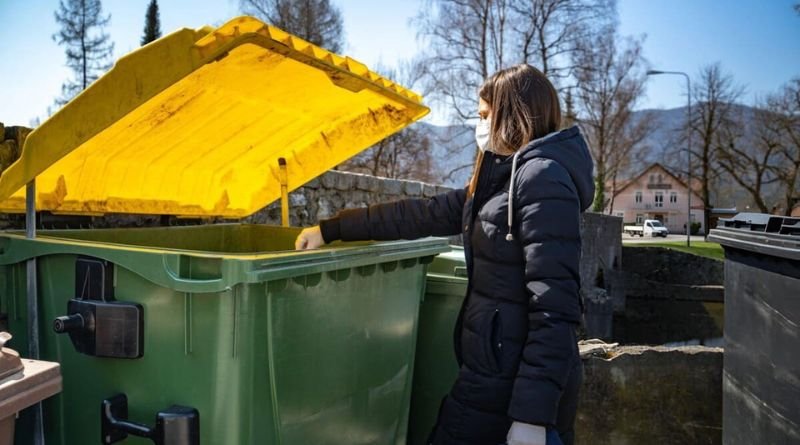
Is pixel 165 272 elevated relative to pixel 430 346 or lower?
elevated

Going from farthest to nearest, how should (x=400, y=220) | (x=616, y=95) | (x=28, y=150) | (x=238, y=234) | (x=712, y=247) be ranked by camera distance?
(x=712, y=247) < (x=616, y=95) < (x=238, y=234) < (x=400, y=220) < (x=28, y=150)

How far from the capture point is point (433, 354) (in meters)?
3.02

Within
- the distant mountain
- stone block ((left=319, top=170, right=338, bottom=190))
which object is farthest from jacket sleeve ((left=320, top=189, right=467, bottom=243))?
the distant mountain

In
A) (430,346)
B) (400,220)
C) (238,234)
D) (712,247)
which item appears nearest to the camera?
(400,220)

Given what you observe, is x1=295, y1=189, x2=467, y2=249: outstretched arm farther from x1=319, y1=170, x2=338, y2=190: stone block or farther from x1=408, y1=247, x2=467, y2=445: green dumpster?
x1=319, y1=170, x2=338, y2=190: stone block

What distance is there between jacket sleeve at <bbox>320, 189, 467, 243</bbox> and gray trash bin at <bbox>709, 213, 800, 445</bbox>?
1.23 meters

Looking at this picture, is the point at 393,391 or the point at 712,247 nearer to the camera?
the point at 393,391

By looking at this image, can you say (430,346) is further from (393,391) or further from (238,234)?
(238,234)

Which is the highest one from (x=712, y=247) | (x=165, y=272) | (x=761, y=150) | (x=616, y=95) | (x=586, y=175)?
(x=616, y=95)

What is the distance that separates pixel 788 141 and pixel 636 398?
37.0 m

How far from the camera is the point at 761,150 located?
3559 cm

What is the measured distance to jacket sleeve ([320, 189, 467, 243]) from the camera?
248cm

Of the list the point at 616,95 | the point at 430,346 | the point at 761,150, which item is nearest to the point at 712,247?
the point at 761,150

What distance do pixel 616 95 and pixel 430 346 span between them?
1328 inches
